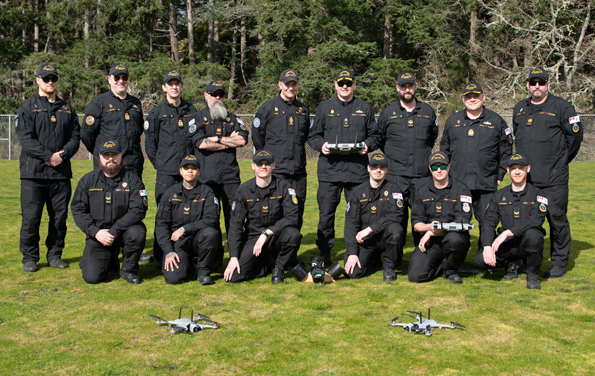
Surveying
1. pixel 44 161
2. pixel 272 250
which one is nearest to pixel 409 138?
pixel 272 250

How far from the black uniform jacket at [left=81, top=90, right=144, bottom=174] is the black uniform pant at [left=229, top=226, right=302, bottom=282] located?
1.82 m

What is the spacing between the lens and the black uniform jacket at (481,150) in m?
6.51

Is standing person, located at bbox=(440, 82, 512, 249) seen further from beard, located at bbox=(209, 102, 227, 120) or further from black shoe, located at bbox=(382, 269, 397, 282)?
beard, located at bbox=(209, 102, 227, 120)

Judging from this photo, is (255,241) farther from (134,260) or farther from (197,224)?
(134,260)

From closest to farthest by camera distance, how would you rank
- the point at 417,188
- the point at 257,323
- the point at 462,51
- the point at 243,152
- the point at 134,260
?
the point at 257,323 → the point at 134,260 → the point at 417,188 → the point at 243,152 → the point at 462,51

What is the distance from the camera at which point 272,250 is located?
20.9 ft

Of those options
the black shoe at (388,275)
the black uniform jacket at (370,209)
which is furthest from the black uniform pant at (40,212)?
the black shoe at (388,275)

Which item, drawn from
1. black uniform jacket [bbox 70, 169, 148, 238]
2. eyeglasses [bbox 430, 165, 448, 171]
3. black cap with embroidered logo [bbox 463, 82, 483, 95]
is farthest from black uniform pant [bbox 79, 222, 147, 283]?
black cap with embroidered logo [bbox 463, 82, 483, 95]

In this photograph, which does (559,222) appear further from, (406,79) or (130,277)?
(130,277)

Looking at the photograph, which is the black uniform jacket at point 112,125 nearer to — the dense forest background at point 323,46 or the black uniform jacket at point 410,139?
the black uniform jacket at point 410,139

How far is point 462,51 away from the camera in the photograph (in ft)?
103

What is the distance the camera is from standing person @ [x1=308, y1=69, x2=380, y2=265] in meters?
6.95

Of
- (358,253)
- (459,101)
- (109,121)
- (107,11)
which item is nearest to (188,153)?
(109,121)

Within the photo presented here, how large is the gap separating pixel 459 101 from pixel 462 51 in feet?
13.9
